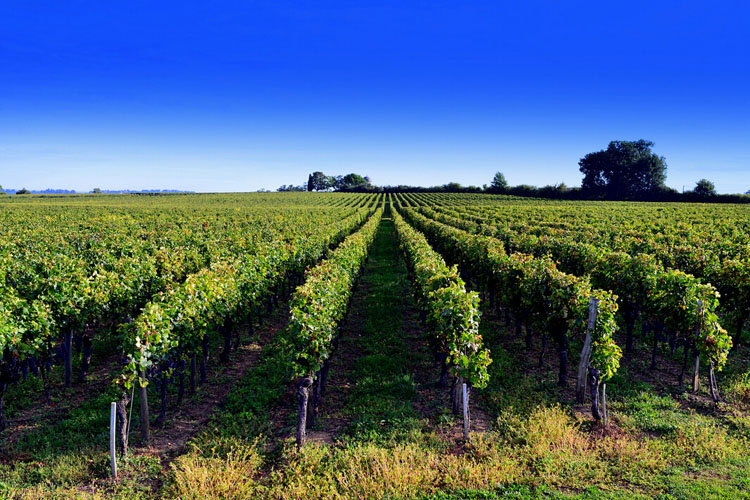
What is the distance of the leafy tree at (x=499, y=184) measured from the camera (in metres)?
130

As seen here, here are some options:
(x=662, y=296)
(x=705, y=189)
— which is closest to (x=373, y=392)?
(x=662, y=296)

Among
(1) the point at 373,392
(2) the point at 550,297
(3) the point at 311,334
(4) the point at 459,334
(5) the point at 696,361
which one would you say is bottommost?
(1) the point at 373,392

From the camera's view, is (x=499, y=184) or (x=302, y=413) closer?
(x=302, y=413)

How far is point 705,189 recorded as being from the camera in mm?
78750

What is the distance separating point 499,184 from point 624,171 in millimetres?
39724

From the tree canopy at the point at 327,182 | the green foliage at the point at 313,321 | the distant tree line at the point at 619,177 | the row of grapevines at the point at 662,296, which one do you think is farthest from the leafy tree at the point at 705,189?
the tree canopy at the point at 327,182

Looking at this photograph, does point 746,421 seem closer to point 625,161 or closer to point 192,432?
point 192,432

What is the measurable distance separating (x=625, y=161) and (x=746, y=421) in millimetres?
120726

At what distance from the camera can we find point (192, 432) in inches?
308

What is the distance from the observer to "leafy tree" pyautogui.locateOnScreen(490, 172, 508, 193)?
13000cm

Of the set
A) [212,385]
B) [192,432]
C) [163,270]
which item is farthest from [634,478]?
[163,270]

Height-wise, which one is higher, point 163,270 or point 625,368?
point 163,270

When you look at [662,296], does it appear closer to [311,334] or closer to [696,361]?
[696,361]

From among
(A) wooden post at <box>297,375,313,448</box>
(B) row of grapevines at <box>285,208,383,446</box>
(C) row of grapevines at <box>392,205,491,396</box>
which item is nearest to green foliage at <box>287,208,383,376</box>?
(B) row of grapevines at <box>285,208,383,446</box>
